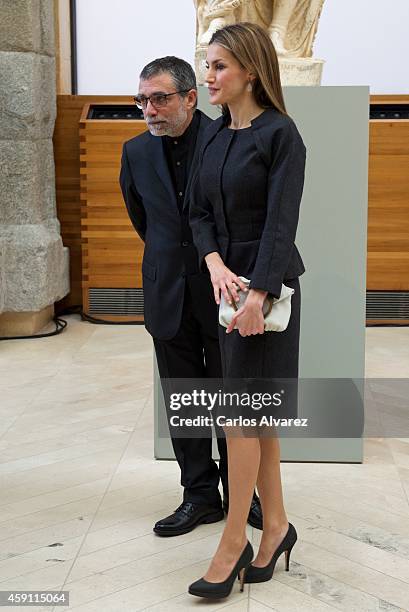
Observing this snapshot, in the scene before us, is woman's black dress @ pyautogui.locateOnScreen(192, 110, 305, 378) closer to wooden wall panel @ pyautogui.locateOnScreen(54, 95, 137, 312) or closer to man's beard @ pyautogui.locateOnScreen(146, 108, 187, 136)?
man's beard @ pyautogui.locateOnScreen(146, 108, 187, 136)

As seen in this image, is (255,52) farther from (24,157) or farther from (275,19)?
(24,157)

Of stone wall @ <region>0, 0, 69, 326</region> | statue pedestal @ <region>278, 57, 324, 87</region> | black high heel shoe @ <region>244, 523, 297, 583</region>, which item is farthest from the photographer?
stone wall @ <region>0, 0, 69, 326</region>

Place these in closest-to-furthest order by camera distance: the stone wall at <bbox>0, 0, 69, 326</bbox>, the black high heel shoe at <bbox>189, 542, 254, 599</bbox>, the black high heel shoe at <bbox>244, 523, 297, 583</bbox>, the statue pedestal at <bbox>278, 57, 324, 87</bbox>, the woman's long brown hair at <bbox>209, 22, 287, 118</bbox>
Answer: the woman's long brown hair at <bbox>209, 22, 287, 118</bbox> → the black high heel shoe at <bbox>189, 542, 254, 599</bbox> → the black high heel shoe at <bbox>244, 523, 297, 583</bbox> → the statue pedestal at <bbox>278, 57, 324, 87</bbox> → the stone wall at <bbox>0, 0, 69, 326</bbox>

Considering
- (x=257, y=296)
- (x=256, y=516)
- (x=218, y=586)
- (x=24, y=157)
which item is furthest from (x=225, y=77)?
(x=24, y=157)

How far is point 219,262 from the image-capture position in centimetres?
288

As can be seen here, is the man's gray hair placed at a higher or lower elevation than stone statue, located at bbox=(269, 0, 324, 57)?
lower

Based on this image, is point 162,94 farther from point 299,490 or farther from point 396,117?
point 396,117

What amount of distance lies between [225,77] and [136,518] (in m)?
1.61

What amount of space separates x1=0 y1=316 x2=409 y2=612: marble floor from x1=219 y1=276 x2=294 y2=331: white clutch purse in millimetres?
786

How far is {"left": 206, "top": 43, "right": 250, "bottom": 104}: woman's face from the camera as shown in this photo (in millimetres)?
2764

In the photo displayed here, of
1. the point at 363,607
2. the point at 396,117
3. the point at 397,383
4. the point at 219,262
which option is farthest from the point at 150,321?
the point at 396,117

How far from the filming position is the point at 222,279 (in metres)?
2.83

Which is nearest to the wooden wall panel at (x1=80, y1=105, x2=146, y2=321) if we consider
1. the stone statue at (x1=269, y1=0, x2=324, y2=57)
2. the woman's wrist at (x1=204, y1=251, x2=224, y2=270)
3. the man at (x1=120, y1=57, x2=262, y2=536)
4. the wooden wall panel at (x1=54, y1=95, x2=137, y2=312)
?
the wooden wall panel at (x1=54, y1=95, x2=137, y2=312)

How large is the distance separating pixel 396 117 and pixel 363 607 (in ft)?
17.5
